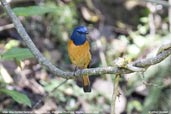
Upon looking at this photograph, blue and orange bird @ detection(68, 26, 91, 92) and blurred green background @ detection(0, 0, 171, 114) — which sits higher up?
blue and orange bird @ detection(68, 26, 91, 92)

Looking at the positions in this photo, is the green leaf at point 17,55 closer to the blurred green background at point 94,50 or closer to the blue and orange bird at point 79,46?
the blue and orange bird at point 79,46

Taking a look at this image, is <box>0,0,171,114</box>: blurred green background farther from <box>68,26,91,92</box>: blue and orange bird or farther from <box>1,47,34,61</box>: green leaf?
<box>1,47,34,61</box>: green leaf

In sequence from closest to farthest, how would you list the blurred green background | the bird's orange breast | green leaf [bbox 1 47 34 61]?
1. green leaf [bbox 1 47 34 61]
2. the bird's orange breast
3. the blurred green background

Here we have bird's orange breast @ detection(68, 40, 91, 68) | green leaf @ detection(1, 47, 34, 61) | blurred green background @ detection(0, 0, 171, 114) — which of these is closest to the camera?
green leaf @ detection(1, 47, 34, 61)

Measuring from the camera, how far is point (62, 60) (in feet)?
21.7

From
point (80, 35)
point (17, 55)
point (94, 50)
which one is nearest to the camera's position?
point (17, 55)

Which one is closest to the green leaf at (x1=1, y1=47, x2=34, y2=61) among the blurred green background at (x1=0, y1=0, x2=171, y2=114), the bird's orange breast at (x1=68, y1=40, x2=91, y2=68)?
the bird's orange breast at (x1=68, y1=40, x2=91, y2=68)

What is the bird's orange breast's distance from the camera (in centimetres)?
352

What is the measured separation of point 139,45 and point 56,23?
1.35 meters

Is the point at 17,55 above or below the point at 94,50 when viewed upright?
above

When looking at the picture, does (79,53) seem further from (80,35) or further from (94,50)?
(94,50)

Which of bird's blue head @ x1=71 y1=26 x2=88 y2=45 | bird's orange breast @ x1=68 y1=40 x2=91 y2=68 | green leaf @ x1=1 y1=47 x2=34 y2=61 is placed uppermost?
bird's blue head @ x1=71 y1=26 x2=88 y2=45

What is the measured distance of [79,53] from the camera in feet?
11.6

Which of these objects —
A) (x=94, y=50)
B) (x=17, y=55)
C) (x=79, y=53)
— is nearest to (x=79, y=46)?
(x=79, y=53)
